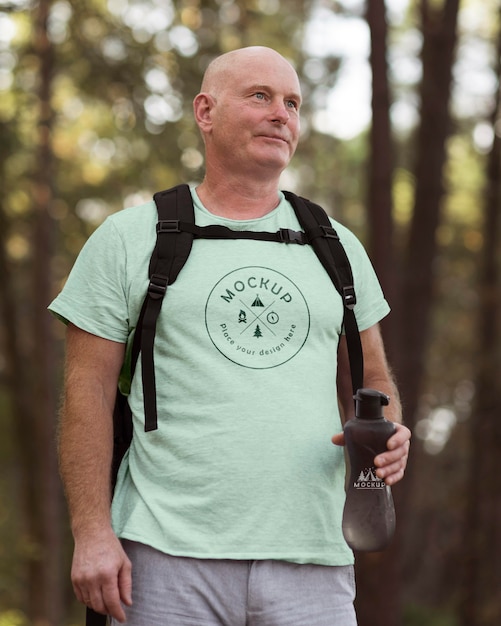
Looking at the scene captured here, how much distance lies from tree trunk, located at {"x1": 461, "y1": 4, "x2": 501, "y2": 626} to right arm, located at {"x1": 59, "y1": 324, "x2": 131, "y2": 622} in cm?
1305

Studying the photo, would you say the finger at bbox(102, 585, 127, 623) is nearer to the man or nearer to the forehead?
the man

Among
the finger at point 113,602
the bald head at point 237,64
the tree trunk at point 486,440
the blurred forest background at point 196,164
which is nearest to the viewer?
the finger at point 113,602

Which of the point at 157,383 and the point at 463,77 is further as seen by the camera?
the point at 463,77

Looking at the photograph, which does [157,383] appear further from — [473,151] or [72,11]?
[473,151]

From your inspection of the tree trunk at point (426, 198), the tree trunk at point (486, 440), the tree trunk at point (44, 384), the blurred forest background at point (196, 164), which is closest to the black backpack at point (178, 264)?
the blurred forest background at point (196, 164)

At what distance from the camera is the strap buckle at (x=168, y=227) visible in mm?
3100

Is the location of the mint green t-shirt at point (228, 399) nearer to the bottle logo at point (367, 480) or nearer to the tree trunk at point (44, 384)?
the bottle logo at point (367, 480)

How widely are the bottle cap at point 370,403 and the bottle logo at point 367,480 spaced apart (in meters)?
0.16

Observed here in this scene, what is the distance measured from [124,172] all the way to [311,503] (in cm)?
1066

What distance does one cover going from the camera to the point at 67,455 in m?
2.99

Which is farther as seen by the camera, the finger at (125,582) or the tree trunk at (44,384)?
the tree trunk at (44,384)

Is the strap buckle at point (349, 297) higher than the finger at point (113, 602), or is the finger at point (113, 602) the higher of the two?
the strap buckle at point (349, 297)

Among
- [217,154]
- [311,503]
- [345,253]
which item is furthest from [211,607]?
[217,154]

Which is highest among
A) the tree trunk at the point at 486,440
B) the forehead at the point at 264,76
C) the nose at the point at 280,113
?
the forehead at the point at 264,76
